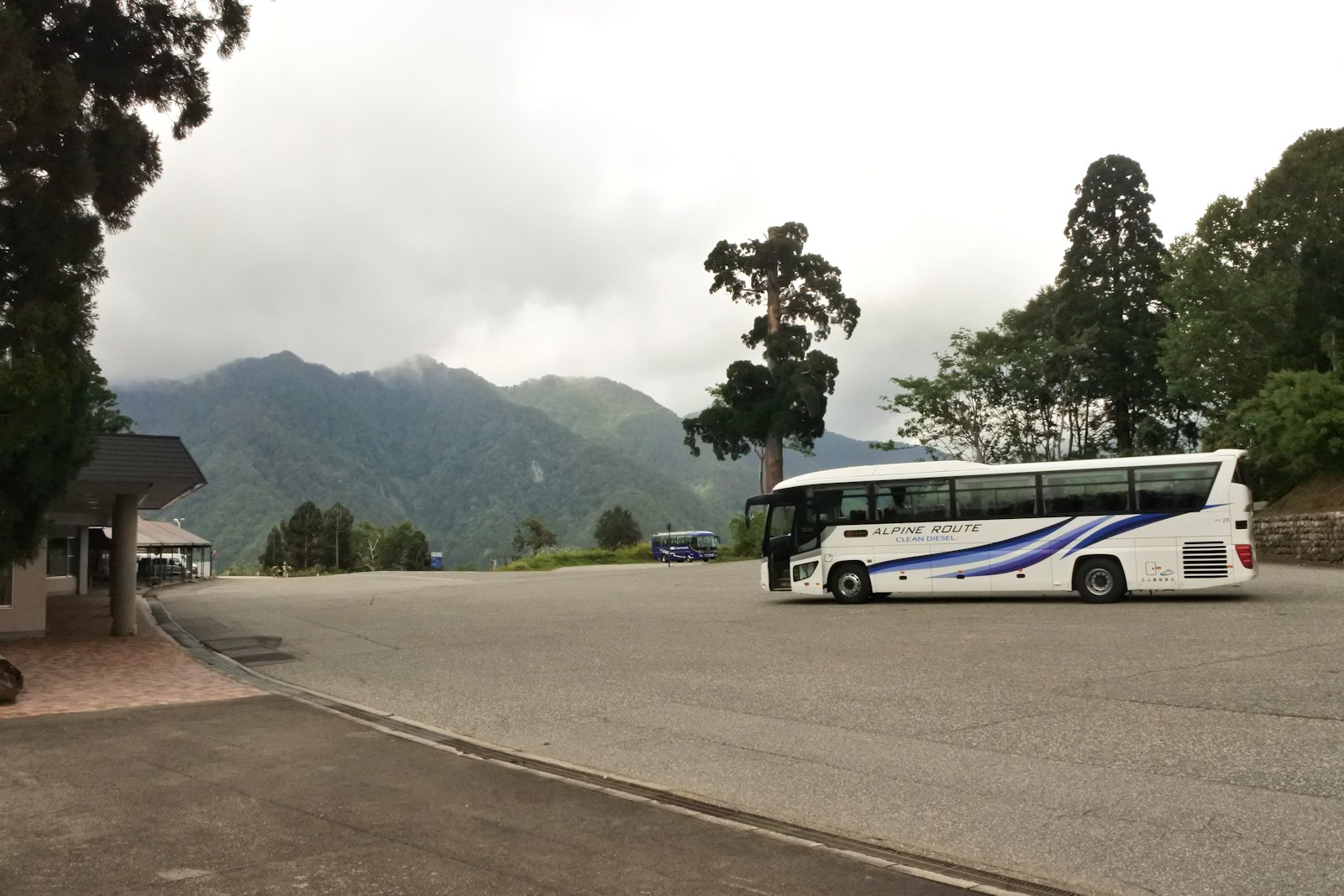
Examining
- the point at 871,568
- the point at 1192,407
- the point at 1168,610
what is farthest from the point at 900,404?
the point at 1168,610

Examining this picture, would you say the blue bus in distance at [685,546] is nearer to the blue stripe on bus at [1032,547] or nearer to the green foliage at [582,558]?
the green foliage at [582,558]

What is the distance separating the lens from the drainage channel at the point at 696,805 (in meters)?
4.84

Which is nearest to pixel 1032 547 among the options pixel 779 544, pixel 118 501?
pixel 779 544

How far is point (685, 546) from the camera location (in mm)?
75500

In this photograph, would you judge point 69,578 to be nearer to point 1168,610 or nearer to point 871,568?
point 871,568

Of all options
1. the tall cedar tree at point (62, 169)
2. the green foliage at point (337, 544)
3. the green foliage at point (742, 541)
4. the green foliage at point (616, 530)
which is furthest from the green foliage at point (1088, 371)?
the green foliage at point (337, 544)

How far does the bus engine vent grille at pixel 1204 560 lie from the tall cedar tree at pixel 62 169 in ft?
57.9

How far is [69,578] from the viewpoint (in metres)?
40.2

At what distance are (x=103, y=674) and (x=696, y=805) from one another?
35.0 feet

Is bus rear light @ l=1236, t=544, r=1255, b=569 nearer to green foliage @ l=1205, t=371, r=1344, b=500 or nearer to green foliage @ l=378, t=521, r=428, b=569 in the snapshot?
green foliage @ l=1205, t=371, r=1344, b=500

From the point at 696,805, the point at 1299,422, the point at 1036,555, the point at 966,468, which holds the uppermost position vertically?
the point at 1299,422

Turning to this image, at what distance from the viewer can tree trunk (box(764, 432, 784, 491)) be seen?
5300 cm

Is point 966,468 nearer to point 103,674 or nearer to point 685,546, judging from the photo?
point 103,674

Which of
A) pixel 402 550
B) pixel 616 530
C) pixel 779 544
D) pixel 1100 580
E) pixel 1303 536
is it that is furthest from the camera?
pixel 402 550
